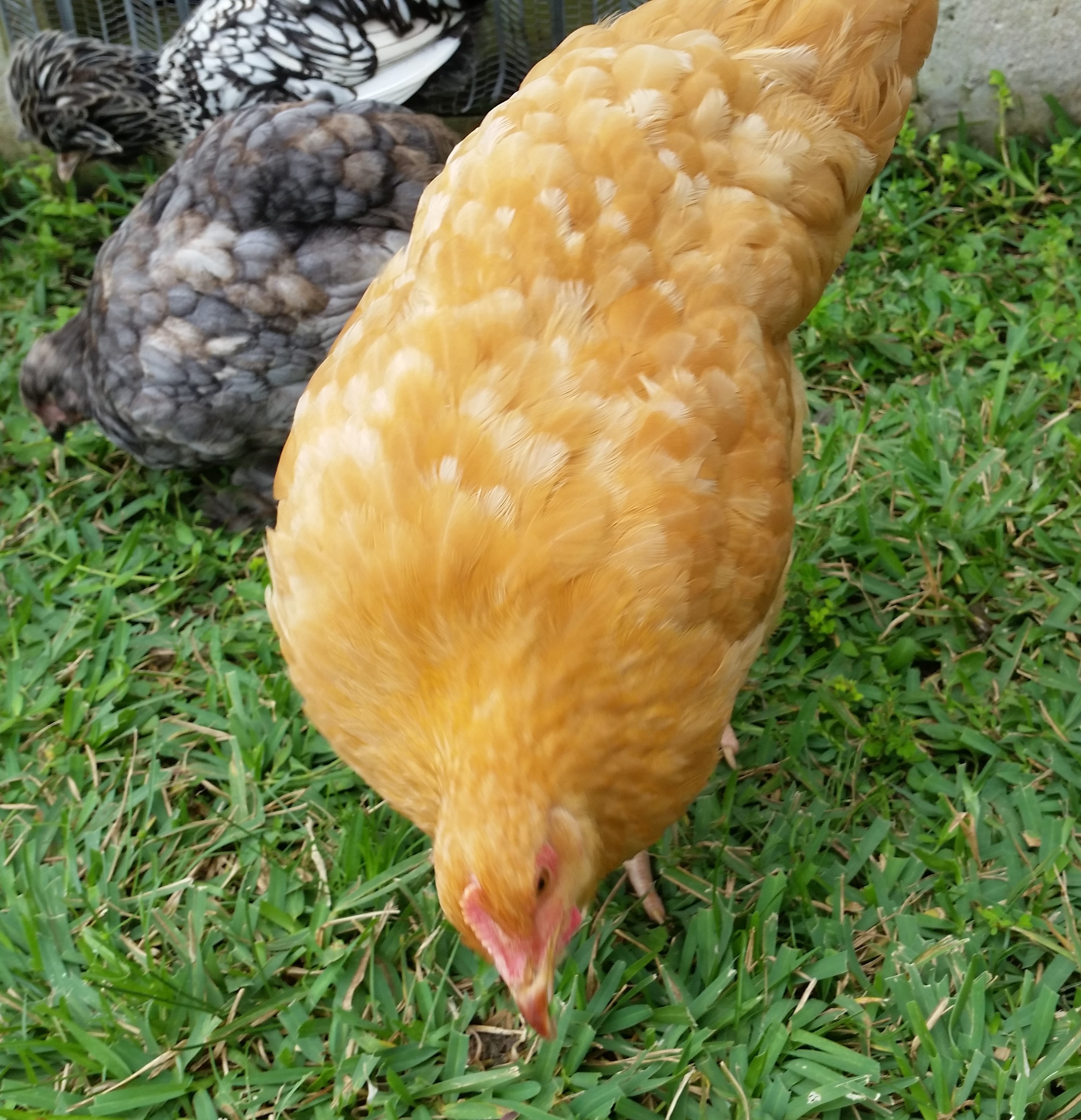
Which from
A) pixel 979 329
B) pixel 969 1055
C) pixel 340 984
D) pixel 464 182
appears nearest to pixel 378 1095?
pixel 340 984

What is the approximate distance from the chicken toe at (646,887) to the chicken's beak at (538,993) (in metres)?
0.69

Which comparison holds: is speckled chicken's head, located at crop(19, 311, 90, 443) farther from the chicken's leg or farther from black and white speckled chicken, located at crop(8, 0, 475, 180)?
the chicken's leg

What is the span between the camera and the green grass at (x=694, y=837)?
2203 mm

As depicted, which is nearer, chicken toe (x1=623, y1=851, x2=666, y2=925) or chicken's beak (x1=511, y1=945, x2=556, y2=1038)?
chicken's beak (x1=511, y1=945, x2=556, y2=1038)

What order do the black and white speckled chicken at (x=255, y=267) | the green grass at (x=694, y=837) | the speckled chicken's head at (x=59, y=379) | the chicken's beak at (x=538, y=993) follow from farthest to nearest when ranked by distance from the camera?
the speckled chicken's head at (x=59, y=379) < the black and white speckled chicken at (x=255, y=267) < the green grass at (x=694, y=837) < the chicken's beak at (x=538, y=993)

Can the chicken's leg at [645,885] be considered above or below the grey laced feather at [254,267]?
below

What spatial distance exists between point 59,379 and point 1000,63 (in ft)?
12.2

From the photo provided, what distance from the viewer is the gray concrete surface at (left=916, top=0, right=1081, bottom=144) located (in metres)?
3.80

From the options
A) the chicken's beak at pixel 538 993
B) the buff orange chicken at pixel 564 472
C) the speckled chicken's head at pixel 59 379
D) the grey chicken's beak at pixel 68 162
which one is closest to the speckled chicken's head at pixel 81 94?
the grey chicken's beak at pixel 68 162

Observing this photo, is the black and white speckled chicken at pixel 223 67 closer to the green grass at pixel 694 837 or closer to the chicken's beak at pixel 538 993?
the green grass at pixel 694 837

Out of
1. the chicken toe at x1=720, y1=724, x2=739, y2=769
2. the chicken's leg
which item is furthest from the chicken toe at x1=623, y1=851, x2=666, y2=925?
the chicken toe at x1=720, y1=724, x2=739, y2=769

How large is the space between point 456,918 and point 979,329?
2.88 metres

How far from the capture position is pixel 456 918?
1.77 m

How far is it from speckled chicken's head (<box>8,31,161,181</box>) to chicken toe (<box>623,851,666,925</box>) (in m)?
3.40
